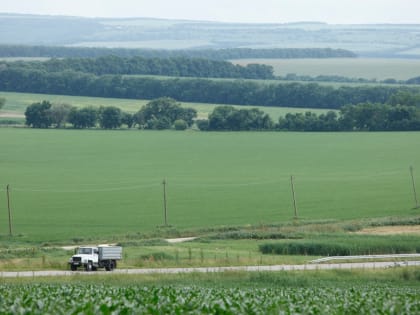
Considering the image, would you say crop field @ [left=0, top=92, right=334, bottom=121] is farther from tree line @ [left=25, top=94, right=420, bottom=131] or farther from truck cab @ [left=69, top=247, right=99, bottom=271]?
truck cab @ [left=69, top=247, right=99, bottom=271]

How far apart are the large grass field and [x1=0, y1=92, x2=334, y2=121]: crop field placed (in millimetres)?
19464

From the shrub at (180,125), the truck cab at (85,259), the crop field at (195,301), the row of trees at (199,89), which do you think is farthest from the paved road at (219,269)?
the row of trees at (199,89)

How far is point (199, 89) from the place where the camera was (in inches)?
6619

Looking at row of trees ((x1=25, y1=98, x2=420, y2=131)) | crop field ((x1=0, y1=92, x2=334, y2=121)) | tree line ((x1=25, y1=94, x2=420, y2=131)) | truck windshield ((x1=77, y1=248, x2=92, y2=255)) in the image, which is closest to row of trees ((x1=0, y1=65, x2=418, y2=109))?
crop field ((x1=0, y1=92, x2=334, y2=121))

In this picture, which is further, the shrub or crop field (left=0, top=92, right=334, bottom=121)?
crop field (left=0, top=92, right=334, bottom=121)

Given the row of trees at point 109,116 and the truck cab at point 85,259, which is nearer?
the truck cab at point 85,259

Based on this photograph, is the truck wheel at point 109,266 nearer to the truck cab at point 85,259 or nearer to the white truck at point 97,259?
the white truck at point 97,259

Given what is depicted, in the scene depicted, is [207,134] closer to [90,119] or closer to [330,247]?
[90,119]

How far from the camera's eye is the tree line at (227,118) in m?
129

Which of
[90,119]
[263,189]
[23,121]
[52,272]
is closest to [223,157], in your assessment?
[263,189]

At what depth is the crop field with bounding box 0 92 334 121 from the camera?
148 m

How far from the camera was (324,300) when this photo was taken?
2742 cm

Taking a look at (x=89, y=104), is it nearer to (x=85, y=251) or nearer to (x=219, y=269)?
(x=85, y=251)

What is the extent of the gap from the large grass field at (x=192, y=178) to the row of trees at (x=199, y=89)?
104 ft
